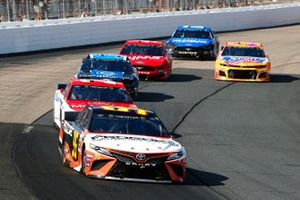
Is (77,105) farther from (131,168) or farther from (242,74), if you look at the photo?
(242,74)

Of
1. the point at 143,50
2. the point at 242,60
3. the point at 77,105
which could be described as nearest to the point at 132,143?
the point at 77,105

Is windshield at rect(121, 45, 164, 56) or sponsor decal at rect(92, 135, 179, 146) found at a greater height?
sponsor decal at rect(92, 135, 179, 146)

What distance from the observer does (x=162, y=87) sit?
27953mm

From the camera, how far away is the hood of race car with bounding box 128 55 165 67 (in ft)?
96.7

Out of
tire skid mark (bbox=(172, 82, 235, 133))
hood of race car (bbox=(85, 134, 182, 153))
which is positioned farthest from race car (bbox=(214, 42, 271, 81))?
hood of race car (bbox=(85, 134, 182, 153))

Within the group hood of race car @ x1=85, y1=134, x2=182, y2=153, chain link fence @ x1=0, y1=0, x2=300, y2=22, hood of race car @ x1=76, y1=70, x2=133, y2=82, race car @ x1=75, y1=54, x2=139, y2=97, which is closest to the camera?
hood of race car @ x1=85, y1=134, x2=182, y2=153

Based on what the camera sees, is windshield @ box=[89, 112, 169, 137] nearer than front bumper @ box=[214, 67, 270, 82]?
Yes

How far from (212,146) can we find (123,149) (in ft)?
15.7

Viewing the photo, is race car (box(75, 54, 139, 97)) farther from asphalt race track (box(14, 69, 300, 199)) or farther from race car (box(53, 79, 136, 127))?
race car (box(53, 79, 136, 127))

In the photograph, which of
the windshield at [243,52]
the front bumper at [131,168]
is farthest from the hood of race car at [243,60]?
the front bumper at [131,168]

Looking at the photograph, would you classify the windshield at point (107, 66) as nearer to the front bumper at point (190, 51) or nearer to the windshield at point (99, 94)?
the windshield at point (99, 94)

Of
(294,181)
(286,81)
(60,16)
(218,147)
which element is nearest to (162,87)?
(286,81)

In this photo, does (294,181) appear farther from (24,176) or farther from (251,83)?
(251,83)

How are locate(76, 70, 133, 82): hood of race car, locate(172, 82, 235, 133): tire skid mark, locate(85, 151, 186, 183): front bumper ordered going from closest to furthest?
locate(85, 151, 186, 183): front bumper → locate(172, 82, 235, 133): tire skid mark → locate(76, 70, 133, 82): hood of race car
